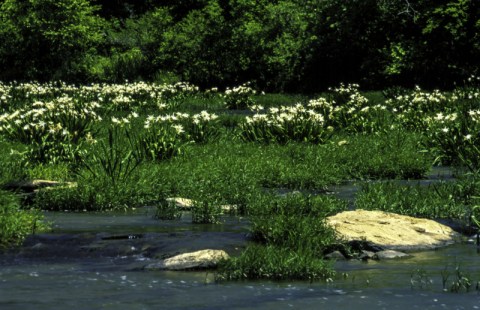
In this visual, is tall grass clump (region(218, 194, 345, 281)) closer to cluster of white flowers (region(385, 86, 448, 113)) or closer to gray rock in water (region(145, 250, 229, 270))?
gray rock in water (region(145, 250, 229, 270))

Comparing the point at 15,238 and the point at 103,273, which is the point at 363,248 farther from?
the point at 15,238

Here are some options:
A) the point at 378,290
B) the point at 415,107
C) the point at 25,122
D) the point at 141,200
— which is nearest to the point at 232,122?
→ the point at 415,107

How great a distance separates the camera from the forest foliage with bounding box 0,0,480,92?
121ft

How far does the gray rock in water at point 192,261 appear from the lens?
34.0 feet

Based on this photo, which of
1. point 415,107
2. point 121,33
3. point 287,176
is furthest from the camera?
point 121,33

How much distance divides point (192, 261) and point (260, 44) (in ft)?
99.4

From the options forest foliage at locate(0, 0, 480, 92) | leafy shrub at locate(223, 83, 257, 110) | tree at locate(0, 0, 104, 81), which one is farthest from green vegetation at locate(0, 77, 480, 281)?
tree at locate(0, 0, 104, 81)

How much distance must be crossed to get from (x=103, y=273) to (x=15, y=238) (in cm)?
183

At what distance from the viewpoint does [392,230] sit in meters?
11.9

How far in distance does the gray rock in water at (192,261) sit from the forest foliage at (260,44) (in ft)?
85.7

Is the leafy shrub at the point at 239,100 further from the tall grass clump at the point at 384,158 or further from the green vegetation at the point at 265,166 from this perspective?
the tall grass clump at the point at 384,158

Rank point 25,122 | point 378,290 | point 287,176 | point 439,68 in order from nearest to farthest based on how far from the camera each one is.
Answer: point 378,290
point 287,176
point 25,122
point 439,68

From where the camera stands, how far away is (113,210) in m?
14.3

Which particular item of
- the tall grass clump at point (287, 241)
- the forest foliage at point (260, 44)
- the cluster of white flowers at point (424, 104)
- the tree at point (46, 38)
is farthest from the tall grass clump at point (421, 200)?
the tree at point (46, 38)
